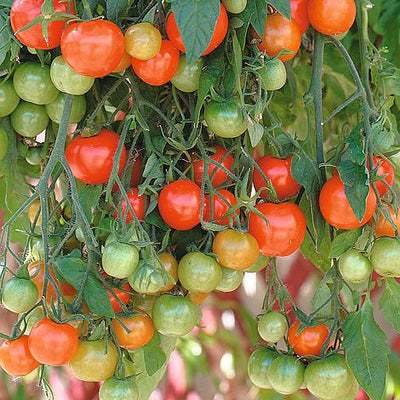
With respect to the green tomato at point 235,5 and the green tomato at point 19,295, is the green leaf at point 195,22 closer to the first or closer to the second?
the green tomato at point 235,5

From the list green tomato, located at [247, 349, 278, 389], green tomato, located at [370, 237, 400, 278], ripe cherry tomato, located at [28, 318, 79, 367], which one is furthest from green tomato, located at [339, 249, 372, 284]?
ripe cherry tomato, located at [28, 318, 79, 367]

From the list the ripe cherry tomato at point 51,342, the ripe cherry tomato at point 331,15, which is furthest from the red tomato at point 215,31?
the ripe cherry tomato at point 51,342

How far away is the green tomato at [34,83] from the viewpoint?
0.61 meters

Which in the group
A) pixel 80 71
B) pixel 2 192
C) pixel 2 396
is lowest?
pixel 2 396

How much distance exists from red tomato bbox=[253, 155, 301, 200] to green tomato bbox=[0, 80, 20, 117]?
216 millimetres

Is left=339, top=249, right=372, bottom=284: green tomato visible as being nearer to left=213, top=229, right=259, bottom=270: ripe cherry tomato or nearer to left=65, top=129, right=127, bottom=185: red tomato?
left=213, top=229, right=259, bottom=270: ripe cherry tomato

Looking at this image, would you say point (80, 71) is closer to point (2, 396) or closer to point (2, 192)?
point (2, 192)

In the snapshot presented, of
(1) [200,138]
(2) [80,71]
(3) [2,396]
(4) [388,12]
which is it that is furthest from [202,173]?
(3) [2,396]

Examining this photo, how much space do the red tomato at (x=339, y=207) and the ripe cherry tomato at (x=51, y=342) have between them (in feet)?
0.70

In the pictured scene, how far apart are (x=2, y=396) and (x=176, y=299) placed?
1.06 m

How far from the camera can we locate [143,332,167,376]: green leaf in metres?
0.60

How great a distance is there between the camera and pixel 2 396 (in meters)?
1.50

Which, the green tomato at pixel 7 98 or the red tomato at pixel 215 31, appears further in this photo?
the green tomato at pixel 7 98

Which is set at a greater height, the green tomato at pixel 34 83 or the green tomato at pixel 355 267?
the green tomato at pixel 34 83
